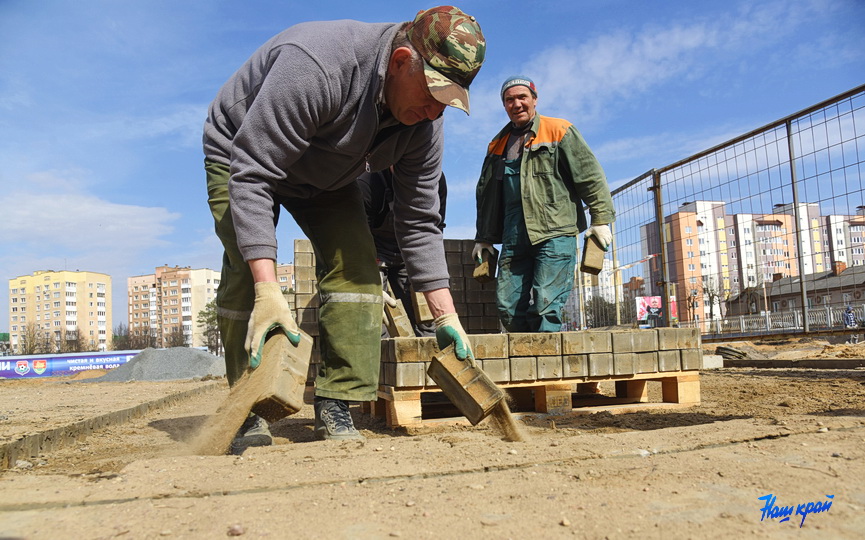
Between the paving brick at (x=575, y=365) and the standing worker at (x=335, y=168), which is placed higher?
the standing worker at (x=335, y=168)

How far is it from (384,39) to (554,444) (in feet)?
5.32

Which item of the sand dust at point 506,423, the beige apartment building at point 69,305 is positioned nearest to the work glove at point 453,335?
the sand dust at point 506,423

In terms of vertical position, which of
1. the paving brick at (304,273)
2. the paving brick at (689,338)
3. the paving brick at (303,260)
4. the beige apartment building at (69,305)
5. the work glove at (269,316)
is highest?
the beige apartment building at (69,305)

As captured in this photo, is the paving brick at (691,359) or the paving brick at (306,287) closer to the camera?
the paving brick at (691,359)

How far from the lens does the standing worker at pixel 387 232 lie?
4.66 metres

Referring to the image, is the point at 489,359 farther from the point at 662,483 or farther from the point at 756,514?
the point at 756,514

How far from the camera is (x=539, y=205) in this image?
4363 millimetres

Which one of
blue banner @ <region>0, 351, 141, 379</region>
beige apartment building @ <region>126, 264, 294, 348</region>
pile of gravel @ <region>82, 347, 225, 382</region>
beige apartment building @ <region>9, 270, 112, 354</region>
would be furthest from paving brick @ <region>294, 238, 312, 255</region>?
beige apartment building @ <region>9, 270, 112, 354</region>

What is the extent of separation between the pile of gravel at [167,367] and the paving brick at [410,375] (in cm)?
1093

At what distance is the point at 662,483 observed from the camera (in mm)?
1553

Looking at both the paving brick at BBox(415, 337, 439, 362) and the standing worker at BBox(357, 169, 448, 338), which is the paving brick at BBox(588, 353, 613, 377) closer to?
the paving brick at BBox(415, 337, 439, 362)

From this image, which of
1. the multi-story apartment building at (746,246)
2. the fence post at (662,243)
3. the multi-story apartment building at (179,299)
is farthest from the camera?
the multi-story apartment building at (179,299)

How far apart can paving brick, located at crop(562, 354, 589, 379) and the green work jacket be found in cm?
106

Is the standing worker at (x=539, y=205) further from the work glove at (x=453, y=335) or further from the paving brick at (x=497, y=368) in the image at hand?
the work glove at (x=453, y=335)
